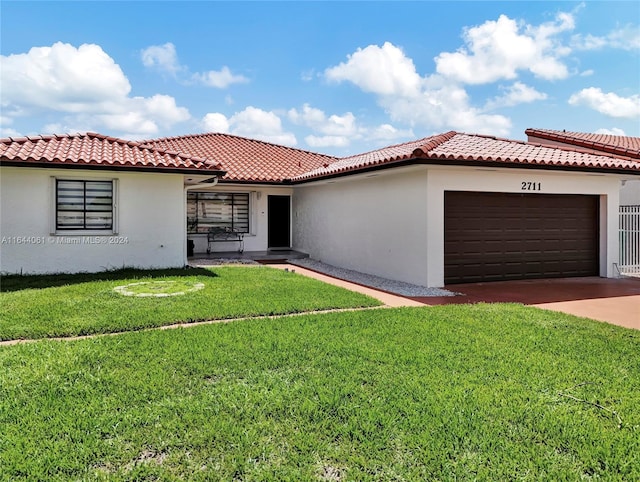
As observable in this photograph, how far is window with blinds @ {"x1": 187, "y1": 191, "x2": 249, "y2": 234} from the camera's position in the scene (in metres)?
20.6

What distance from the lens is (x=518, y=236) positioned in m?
14.0

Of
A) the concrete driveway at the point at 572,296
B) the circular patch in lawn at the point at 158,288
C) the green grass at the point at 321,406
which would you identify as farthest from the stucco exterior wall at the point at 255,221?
the green grass at the point at 321,406

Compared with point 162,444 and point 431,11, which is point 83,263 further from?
point 431,11

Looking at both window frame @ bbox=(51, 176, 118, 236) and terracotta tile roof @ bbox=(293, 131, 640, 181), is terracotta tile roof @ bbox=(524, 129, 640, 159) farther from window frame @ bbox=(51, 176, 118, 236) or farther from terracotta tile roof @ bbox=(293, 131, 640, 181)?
window frame @ bbox=(51, 176, 118, 236)

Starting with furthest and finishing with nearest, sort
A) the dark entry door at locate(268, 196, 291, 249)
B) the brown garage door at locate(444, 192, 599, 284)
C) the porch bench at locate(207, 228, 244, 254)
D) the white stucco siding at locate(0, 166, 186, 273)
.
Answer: the dark entry door at locate(268, 196, 291, 249)
the porch bench at locate(207, 228, 244, 254)
the brown garage door at locate(444, 192, 599, 284)
the white stucco siding at locate(0, 166, 186, 273)

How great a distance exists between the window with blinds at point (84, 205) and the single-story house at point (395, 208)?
0.10ft

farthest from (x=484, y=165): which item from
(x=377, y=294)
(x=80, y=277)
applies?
Result: (x=80, y=277)

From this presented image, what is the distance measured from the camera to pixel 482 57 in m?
17.0

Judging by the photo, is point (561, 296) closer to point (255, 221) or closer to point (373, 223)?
point (373, 223)

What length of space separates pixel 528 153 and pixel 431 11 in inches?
236

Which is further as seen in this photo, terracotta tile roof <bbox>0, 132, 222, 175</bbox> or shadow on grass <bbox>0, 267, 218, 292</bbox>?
terracotta tile roof <bbox>0, 132, 222, 175</bbox>

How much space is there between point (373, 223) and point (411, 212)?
6.94ft

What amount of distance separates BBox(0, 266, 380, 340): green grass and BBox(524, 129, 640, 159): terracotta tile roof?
49.4ft

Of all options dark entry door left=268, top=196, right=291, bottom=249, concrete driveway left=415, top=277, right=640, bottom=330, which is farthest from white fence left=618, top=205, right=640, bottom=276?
dark entry door left=268, top=196, right=291, bottom=249
